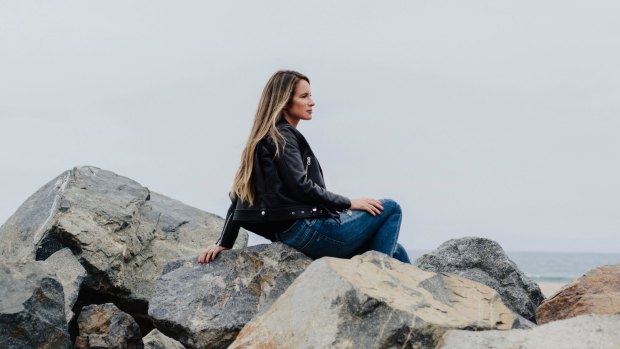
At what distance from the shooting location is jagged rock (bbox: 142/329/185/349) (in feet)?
25.6

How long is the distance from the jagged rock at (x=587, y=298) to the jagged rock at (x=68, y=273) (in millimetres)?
4566

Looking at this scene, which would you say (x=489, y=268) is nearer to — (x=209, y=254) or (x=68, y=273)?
(x=209, y=254)

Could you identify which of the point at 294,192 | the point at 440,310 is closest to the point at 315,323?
the point at 440,310

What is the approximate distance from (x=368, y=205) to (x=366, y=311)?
4.62 feet

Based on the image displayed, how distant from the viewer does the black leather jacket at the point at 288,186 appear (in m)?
6.59

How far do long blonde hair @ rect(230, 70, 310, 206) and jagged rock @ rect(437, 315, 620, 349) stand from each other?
2379 millimetres

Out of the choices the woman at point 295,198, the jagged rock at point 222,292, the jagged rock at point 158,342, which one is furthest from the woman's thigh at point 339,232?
the jagged rock at point 158,342

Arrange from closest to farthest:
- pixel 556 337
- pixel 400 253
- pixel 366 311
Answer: pixel 556 337 → pixel 366 311 → pixel 400 253

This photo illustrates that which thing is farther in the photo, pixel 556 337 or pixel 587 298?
pixel 587 298

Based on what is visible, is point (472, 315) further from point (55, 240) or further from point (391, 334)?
point (55, 240)

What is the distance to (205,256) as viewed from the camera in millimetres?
7277

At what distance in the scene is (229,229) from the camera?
7184 mm

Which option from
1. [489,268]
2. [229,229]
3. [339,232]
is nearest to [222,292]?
[229,229]

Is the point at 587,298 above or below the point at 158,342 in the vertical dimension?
above
